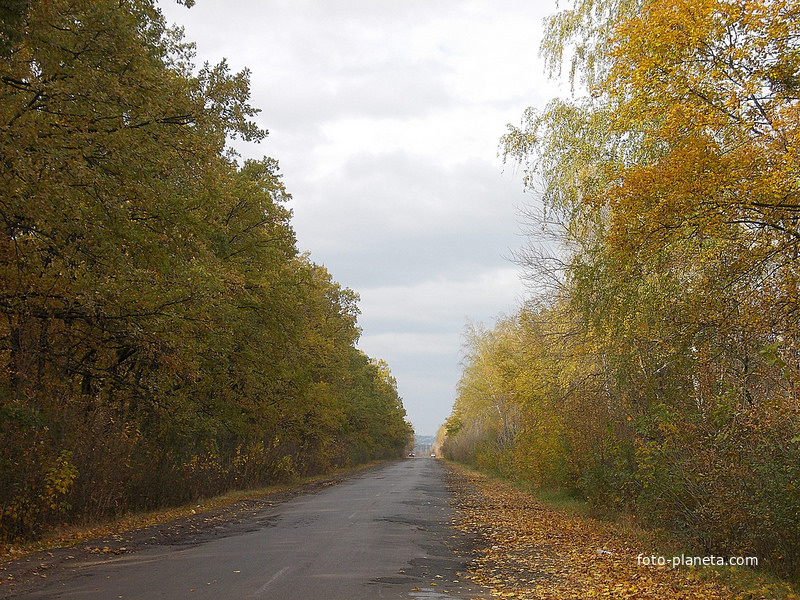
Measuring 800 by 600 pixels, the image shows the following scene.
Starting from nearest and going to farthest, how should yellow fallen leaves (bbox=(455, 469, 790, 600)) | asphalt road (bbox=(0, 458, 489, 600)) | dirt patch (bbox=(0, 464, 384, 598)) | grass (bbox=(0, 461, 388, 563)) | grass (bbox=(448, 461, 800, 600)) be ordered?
1. asphalt road (bbox=(0, 458, 489, 600))
2. grass (bbox=(448, 461, 800, 600))
3. yellow fallen leaves (bbox=(455, 469, 790, 600))
4. dirt patch (bbox=(0, 464, 384, 598))
5. grass (bbox=(0, 461, 388, 563))

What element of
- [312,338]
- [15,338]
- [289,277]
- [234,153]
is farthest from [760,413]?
[312,338]

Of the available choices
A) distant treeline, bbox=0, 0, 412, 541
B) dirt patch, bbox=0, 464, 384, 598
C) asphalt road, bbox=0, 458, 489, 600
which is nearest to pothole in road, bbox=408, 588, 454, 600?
asphalt road, bbox=0, 458, 489, 600

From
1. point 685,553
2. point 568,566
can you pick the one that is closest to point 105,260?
point 568,566

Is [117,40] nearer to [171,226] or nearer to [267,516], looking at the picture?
[171,226]

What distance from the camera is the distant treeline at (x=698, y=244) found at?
29.0ft

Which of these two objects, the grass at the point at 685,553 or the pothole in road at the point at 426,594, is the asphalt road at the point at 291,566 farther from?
the grass at the point at 685,553

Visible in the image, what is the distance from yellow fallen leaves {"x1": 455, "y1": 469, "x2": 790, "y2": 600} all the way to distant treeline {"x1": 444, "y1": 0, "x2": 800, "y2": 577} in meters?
1.45

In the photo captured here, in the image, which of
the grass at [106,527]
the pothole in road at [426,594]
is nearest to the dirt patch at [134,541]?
the grass at [106,527]

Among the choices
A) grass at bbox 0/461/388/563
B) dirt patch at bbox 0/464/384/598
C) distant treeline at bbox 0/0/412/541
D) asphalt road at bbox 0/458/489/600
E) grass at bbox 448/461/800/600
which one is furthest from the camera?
grass at bbox 0/461/388/563

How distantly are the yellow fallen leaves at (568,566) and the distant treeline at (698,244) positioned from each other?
4.77 feet

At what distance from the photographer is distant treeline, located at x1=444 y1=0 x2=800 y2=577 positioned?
29.0 ft

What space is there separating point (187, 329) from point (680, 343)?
33.3 feet

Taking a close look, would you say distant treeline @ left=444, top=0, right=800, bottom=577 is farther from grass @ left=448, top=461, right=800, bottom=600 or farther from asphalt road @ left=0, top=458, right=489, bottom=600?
asphalt road @ left=0, top=458, right=489, bottom=600

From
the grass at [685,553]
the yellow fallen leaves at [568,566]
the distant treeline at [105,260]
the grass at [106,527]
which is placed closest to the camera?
the grass at [685,553]
